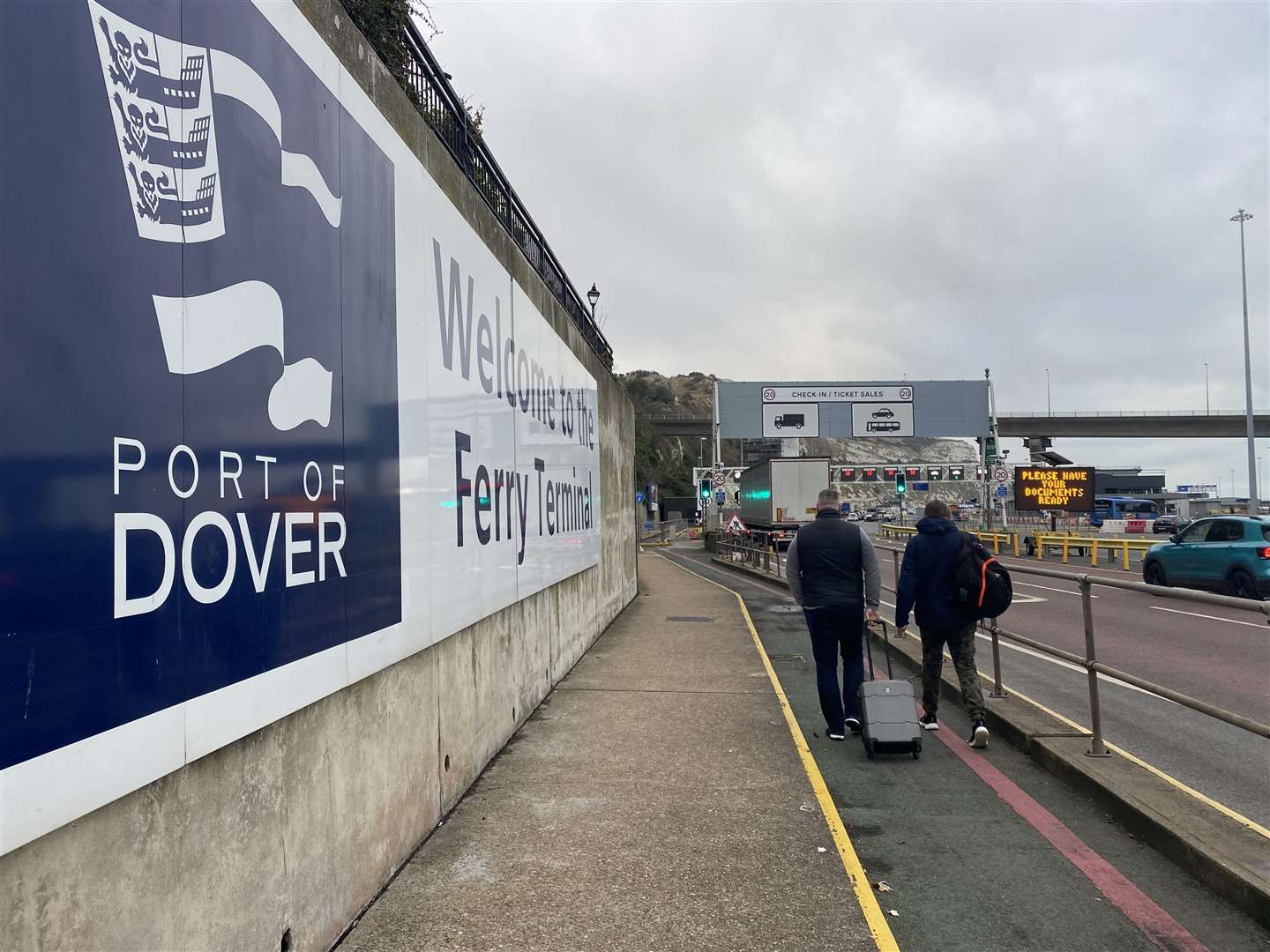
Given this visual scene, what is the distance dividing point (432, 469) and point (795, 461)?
30007 millimetres

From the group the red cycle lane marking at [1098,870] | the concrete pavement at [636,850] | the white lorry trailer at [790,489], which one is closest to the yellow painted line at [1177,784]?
the red cycle lane marking at [1098,870]

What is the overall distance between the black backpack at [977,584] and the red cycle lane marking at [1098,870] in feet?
3.74

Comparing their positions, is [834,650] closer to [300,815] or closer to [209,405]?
[300,815]

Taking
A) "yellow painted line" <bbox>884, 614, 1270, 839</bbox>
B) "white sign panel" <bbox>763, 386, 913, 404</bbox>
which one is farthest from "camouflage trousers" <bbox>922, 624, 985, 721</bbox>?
"white sign panel" <bbox>763, 386, 913, 404</bbox>

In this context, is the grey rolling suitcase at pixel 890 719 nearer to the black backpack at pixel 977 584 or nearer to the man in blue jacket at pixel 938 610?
the man in blue jacket at pixel 938 610

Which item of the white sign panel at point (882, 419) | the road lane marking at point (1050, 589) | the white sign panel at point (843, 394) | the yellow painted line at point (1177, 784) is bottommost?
the road lane marking at point (1050, 589)

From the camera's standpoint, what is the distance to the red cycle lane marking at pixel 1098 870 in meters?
Result: 3.63

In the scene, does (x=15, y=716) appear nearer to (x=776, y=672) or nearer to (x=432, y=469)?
(x=432, y=469)

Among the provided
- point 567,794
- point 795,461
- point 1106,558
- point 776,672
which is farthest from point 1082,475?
point 567,794

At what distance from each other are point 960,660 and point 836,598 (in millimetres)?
1087

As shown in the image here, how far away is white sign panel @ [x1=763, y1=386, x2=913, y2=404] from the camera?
4784 cm

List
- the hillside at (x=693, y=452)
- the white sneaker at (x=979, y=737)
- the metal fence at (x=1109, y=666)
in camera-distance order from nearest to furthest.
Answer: the metal fence at (x=1109, y=666), the white sneaker at (x=979, y=737), the hillside at (x=693, y=452)

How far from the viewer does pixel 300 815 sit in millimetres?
3316

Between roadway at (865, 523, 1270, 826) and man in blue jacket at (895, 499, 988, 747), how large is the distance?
0.64m
